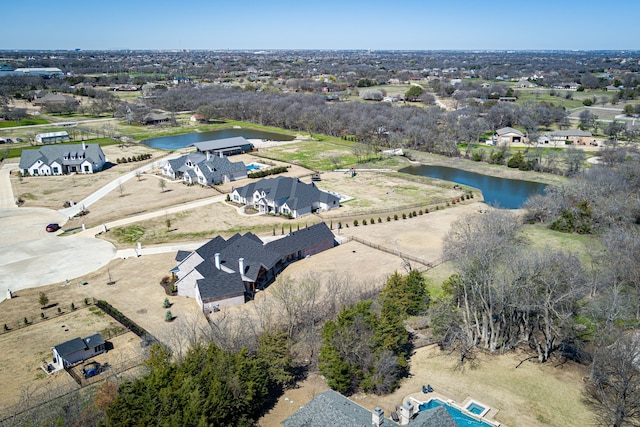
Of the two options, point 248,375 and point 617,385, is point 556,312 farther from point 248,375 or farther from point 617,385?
point 248,375

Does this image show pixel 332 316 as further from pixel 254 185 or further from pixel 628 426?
pixel 254 185

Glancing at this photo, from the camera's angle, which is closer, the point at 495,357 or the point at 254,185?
the point at 495,357

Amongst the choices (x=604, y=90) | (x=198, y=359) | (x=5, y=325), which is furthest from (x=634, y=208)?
(x=604, y=90)

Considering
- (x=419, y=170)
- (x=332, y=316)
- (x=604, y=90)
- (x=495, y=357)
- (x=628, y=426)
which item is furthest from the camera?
(x=604, y=90)

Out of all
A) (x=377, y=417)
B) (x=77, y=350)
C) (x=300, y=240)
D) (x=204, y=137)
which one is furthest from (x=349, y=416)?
(x=204, y=137)

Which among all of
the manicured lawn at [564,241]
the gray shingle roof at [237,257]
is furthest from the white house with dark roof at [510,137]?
the gray shingle roof at [237,257]

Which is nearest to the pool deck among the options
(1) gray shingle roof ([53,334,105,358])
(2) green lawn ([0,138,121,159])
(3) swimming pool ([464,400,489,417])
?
(3) swimming pool ([464,400,489,417])

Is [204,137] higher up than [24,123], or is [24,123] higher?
[24,123]
